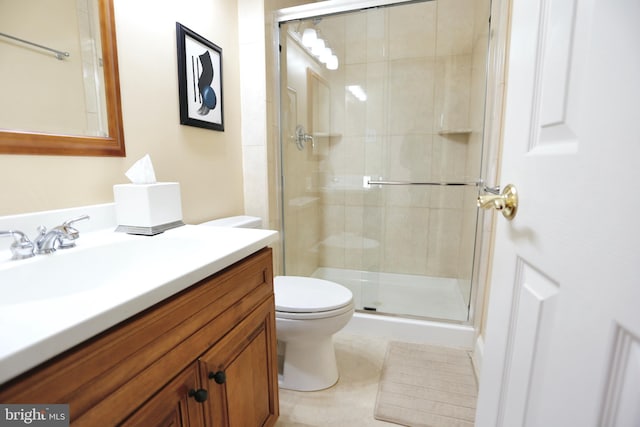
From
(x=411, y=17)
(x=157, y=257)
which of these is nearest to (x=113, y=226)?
(x=157, y=257)

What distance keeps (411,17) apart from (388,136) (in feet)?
2.77

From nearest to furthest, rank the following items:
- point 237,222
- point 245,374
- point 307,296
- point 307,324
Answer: point 245,374, point 307,324, point 307,296, point 237,222

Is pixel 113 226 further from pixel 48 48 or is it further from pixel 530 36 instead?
pixel 530 36

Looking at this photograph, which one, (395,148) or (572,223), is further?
(395,148)

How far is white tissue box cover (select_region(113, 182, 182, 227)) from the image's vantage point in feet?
3.19

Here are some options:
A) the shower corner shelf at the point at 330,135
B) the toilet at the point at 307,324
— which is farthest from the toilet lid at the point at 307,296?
the shower corner shelf at the point at 330,135

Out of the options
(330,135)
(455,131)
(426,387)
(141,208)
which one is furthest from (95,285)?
(455,131)

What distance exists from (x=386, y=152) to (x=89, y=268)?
214cm

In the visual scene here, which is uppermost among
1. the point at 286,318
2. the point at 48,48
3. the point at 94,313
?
the point at 48,48

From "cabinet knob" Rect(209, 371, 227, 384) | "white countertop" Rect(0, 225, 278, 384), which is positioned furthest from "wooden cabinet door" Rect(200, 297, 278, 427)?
"white countertop" Rect(0, 225, 278, 384)

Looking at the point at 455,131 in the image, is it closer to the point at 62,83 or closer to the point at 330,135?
the point at 330,135

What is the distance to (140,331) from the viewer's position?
538mm

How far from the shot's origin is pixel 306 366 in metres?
1.45

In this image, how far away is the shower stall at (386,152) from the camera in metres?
2.11
